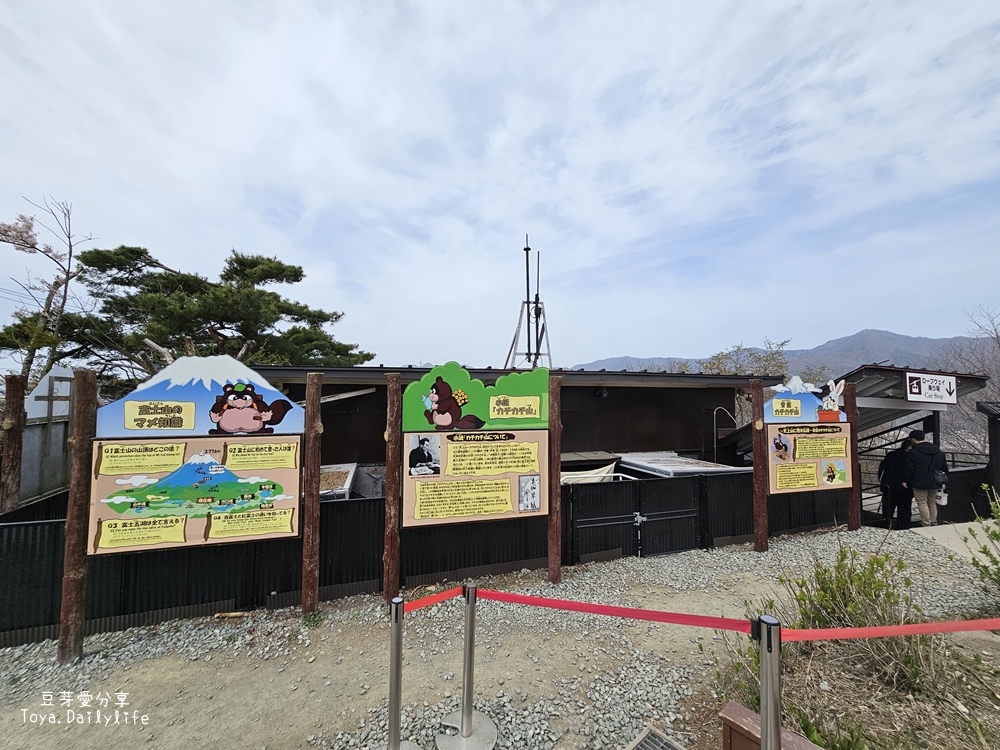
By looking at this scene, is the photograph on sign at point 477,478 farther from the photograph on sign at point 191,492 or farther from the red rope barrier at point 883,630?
the red rope barrier at point 883,630

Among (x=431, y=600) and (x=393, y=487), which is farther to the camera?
(x=393, y=487)

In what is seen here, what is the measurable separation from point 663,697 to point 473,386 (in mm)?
3673

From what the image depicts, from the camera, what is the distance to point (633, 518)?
651 centimetres

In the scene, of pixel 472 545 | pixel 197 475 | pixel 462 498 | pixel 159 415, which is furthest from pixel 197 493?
pixel 472 545

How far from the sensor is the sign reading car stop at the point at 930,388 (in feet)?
27.6

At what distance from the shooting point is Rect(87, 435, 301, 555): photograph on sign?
14.2 ft

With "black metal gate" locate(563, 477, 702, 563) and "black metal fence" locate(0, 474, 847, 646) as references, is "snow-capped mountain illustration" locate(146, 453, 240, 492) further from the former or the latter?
"black metal gate" locate(563, 477, 702, 563)

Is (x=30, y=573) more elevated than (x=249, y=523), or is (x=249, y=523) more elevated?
(x=249, y=523)

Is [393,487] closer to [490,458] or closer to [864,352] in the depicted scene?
[490,458]

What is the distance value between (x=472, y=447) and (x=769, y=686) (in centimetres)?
389

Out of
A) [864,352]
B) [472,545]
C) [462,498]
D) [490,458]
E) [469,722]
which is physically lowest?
[469,722]

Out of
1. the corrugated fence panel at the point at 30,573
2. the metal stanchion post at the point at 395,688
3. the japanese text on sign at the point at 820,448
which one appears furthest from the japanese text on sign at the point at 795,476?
the corrugated fence panel at the point at 30,573

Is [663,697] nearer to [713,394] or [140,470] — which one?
[140,470]

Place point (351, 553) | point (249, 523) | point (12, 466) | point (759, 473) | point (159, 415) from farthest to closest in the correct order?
point (759, 473), point (12, 466), point (351, 553), point (249, 523), point (159, 415)
